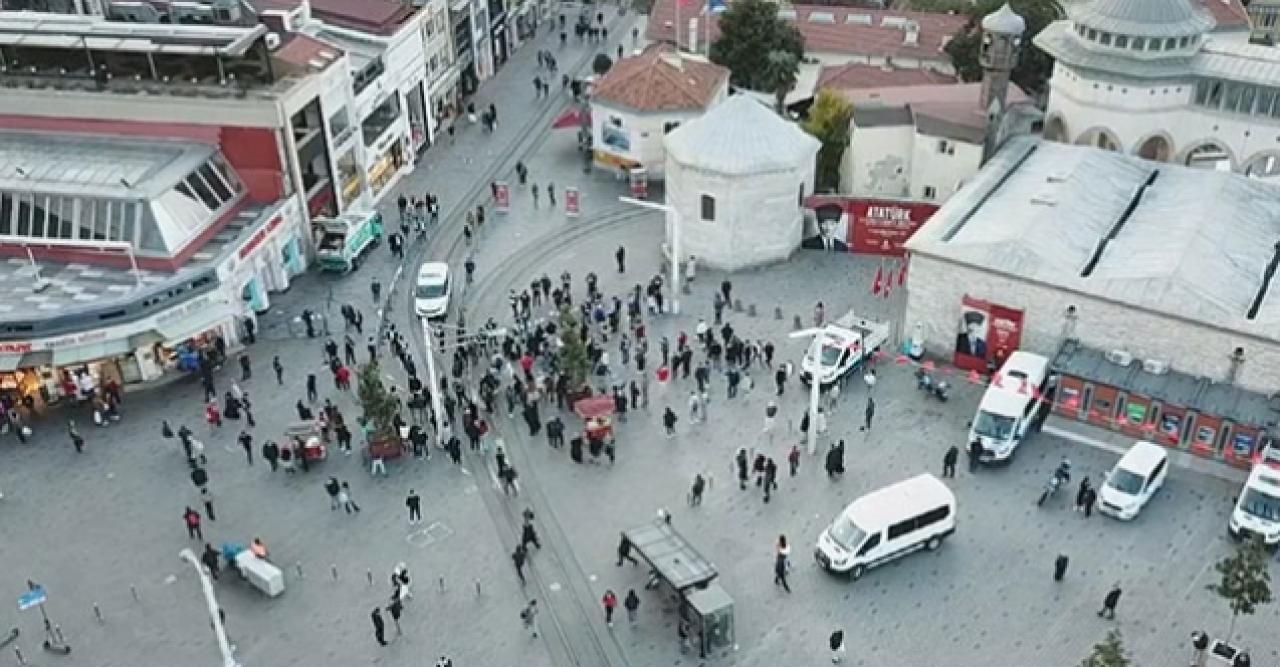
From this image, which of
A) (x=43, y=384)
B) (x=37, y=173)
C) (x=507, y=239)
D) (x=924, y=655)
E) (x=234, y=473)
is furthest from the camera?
(x=507, y=239)

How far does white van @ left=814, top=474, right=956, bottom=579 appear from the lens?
103ft

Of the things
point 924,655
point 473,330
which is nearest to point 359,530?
point 473,330

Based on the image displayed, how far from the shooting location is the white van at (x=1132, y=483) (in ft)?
109

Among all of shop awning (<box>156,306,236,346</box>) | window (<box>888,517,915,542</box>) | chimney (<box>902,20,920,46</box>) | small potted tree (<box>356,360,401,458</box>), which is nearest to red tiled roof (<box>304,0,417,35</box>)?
shop awning (<box>156,306,236,346</box>)

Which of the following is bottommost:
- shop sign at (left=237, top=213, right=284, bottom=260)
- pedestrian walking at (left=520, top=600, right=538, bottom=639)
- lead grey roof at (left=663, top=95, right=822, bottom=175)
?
pedestrian walking at (left=520, top=600, right=538, bottom=639)

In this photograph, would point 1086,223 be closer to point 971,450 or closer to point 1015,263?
point 1015,263

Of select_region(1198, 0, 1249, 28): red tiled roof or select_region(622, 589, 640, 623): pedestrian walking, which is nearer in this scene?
select_region(622, 589, 640, 623): pedestrian walking

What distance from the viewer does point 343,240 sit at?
47156 mm

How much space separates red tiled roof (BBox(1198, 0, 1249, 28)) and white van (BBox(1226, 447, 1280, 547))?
32359 millimetres

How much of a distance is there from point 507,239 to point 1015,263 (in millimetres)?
20602

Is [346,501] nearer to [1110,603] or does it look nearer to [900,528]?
[900,528]

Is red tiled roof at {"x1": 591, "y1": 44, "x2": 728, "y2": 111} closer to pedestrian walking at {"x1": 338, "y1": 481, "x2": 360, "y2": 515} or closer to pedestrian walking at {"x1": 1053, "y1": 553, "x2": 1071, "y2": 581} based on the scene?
pedestrian walking at {"x1": 338, "y1": 481, "x2": 360, "y2": 515}

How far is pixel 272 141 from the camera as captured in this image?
147 feet

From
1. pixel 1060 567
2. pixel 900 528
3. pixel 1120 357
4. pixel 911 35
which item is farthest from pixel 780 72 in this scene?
pixel 1060 567
